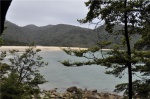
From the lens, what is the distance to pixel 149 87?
12.1 metres

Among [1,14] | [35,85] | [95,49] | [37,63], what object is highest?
[1,14]

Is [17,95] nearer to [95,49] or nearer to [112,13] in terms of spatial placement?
[95,49]

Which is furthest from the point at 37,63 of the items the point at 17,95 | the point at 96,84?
the point at 96,84

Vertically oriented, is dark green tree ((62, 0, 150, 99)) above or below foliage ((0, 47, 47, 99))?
above

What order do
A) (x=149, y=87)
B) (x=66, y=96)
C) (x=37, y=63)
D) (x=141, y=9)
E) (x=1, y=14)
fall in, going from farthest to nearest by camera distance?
(x=66, y=96)
(x=37, y=63)
(x=149, y=87)
(x=141, y=9)
(x=1, y=14)

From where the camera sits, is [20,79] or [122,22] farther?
[20,79]

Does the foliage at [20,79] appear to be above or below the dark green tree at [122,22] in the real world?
below

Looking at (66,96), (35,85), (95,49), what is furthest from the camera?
(66,96)

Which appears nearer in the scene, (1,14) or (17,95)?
(1,14)

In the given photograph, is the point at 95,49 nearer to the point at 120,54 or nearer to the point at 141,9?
the point at 120,54

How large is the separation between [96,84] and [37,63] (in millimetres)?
20794

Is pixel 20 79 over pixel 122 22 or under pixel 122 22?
under

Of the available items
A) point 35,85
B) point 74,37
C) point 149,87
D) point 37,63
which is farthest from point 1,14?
point 74,37

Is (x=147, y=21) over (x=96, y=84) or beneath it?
over
